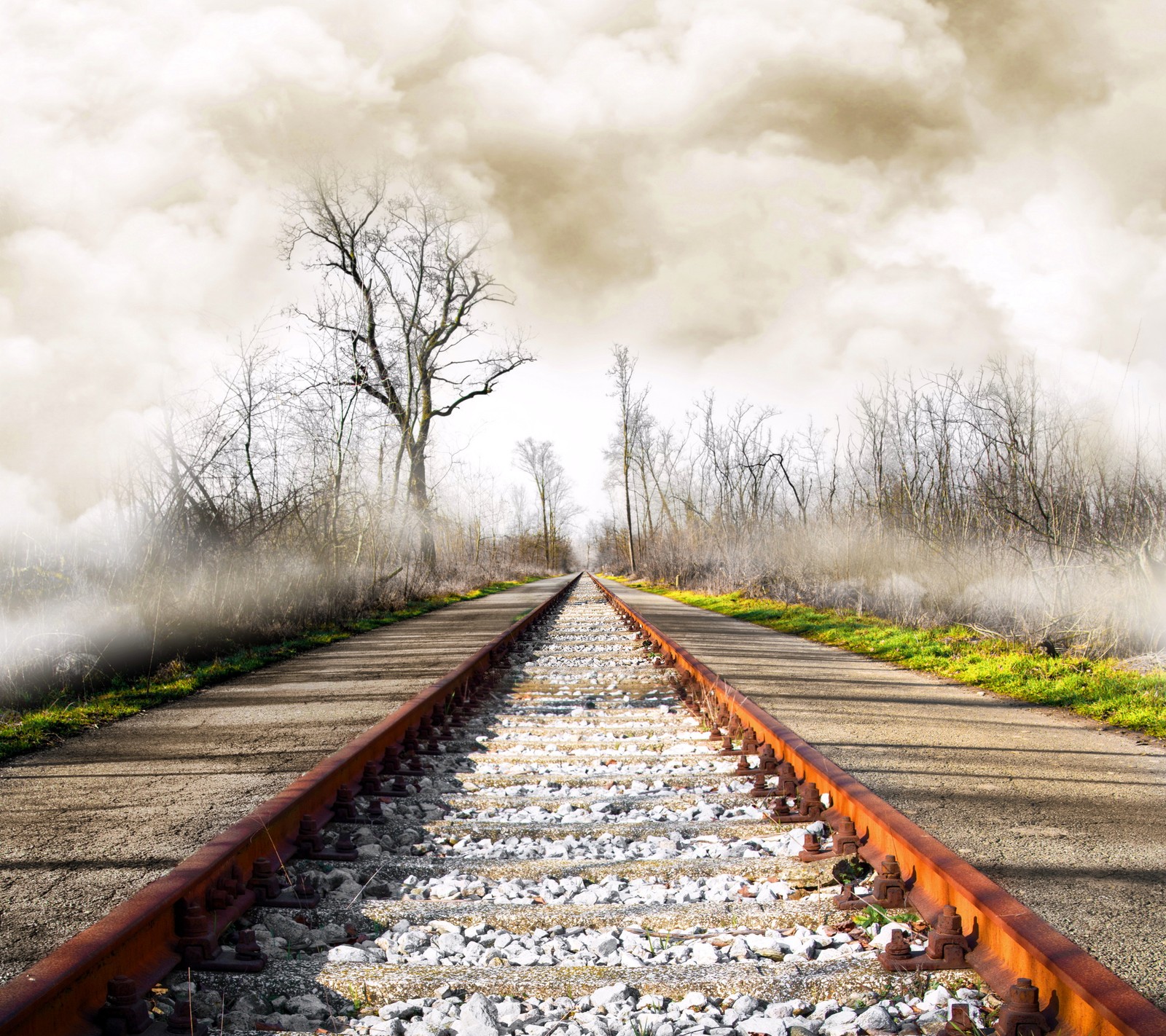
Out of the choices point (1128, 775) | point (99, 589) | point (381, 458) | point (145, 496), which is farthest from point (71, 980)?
point (381, 458)

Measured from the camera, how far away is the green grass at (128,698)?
5.44 metres

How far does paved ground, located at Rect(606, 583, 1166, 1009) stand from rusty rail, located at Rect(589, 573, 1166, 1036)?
1.11 ft

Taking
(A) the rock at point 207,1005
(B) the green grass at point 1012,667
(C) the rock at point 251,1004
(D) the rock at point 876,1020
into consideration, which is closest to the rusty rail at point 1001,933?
(D) the rock at point 876,1020

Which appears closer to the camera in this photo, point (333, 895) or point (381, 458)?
point (333, 895)

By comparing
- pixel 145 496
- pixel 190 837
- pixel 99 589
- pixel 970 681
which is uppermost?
pixel 145 496

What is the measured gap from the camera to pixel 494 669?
8.06 meters

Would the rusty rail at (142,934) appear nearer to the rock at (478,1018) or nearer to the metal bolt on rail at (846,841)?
the rock at (478,1018)

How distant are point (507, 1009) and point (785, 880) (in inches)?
48.1

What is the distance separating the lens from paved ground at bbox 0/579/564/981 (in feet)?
9.08

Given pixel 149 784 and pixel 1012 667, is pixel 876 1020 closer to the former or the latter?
pixel 149 784

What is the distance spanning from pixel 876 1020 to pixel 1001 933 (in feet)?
1.37

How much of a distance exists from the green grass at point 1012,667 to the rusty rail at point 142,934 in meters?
5.14

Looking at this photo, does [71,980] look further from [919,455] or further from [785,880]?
[919,455]

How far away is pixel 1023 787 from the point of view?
→ 13.5 feet
